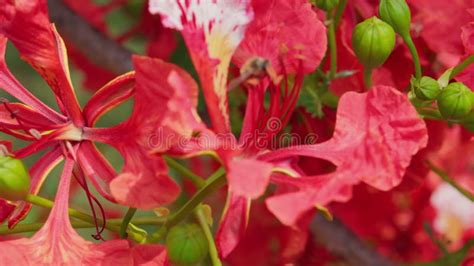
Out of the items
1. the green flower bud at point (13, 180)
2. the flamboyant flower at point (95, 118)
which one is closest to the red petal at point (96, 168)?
the flamboyant flower at point (95, 118)

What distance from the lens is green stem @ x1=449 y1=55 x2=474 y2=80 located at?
1.46 meters

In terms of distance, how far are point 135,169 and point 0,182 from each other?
0.64 ft

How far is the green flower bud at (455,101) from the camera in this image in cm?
143

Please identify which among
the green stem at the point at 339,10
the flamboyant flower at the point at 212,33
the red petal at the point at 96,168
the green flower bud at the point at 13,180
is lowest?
the red petal at the point at 96,168

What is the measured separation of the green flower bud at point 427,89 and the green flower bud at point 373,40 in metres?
0.08

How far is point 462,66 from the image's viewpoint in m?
1.47

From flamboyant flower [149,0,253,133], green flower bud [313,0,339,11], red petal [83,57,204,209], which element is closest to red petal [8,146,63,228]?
→ red petal [83,57,204,209]

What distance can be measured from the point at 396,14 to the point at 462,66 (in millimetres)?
136

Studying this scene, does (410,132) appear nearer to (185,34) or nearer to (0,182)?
(185,34)

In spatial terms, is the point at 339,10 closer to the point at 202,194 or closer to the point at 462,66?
the point at 462,66

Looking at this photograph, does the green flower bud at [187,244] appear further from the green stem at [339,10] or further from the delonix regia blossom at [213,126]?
the green stem at [339,10]

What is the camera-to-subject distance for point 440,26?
1.65 meters

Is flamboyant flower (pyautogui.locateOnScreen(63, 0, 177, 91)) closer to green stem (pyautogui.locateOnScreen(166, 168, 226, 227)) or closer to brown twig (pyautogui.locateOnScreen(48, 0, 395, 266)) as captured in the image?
brown twig (pyautogui.locateOnScreen(48, 0, 395, 266))

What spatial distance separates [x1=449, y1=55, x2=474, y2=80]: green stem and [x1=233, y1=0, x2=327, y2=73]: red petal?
21 centimetres
